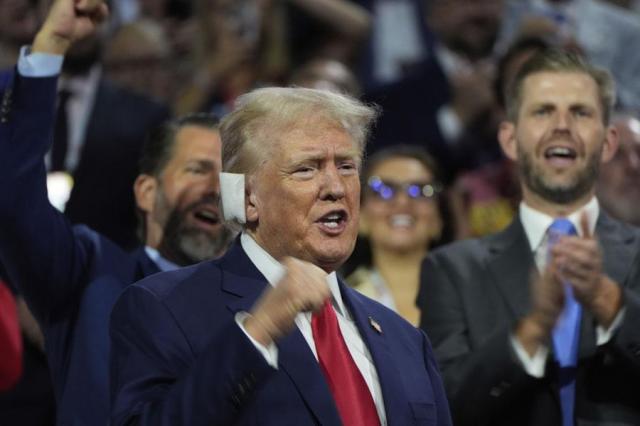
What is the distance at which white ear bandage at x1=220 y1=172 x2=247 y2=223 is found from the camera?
3.26m

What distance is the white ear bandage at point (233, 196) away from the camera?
326cm

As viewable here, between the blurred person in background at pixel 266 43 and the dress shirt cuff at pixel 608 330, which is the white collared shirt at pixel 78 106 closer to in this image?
the blurred person in background at pixel 266 43

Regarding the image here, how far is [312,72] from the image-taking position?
632 centimetres

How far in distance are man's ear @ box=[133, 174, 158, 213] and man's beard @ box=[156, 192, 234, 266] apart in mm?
99

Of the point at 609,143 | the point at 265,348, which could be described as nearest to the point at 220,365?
the point at 265,348

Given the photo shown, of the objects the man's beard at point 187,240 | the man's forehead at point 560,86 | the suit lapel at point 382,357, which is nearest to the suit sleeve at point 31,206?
the man's beard at point 187,240

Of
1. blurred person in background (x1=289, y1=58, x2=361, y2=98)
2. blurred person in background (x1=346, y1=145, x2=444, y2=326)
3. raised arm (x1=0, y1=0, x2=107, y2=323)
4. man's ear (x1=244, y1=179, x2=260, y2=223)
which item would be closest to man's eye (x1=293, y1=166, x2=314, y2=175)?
man's ear (x1=244, y1=179, x2=260, y2=223)

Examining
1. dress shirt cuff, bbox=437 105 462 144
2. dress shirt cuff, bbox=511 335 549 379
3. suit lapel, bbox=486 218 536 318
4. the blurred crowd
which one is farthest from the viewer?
dress shirt cuff, bbox=437 105 462 144

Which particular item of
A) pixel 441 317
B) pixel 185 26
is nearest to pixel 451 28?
pixel 185 26

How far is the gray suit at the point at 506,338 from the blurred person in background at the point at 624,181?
0.90 m

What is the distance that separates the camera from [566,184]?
4102 mm

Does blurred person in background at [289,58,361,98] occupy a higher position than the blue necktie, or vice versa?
blurred person in background at [289,58,361,98]

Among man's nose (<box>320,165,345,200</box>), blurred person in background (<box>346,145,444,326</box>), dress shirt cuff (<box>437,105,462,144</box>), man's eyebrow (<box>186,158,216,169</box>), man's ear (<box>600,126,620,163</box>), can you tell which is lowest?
blurred person in background (<box>346,145,444,326</box>)

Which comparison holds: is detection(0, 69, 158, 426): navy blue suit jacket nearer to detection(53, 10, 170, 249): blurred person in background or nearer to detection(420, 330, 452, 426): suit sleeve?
detection(420, 330, 452, 426): suit sleeve
